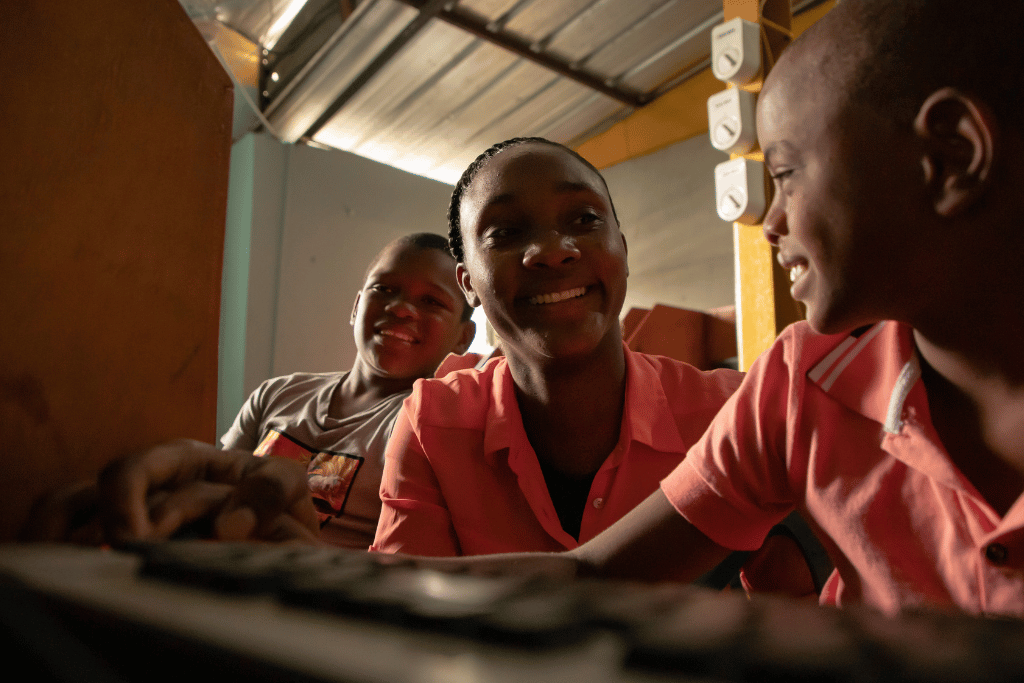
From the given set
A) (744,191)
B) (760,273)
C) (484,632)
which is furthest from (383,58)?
(484,632)

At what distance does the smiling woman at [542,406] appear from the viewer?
0.88m

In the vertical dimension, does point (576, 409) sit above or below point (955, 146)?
below

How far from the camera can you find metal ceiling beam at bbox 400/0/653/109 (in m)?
3.32

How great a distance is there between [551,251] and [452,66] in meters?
3.07

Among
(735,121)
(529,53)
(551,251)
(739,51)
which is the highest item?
(529,53)

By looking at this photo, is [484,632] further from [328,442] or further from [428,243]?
[428,243]

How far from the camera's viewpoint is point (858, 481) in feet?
Answer: 1.83

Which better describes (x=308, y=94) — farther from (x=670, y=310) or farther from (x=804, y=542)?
(x=804, y=542)

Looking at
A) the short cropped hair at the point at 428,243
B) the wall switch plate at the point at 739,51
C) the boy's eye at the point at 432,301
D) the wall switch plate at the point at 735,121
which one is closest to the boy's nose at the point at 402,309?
the boy's eye at the point at 432,301

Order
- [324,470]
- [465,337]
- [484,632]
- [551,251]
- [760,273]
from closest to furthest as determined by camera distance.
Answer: [484,632], [551,251], [324,470], [465,337], [760,273]

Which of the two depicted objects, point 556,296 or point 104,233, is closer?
point 104,233

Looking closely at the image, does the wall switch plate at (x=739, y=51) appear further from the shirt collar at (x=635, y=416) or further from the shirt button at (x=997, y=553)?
the shirt button at (x=997, y=553)

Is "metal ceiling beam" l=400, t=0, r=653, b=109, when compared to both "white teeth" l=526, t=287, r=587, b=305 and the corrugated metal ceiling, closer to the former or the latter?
the corrugated metal ceiling

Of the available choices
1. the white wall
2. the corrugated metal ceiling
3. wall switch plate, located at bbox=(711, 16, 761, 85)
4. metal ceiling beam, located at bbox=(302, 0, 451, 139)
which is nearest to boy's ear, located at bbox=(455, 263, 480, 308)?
wall switch plate, located at bbox=(711, 16, 761, 85)
